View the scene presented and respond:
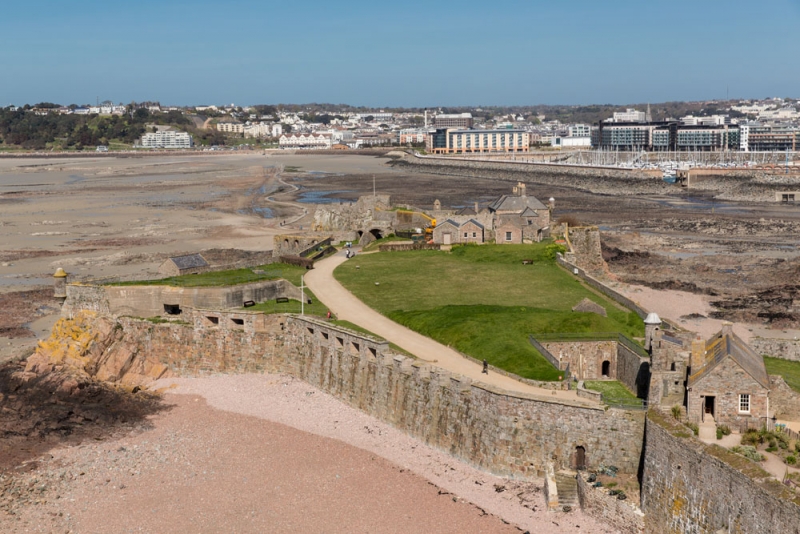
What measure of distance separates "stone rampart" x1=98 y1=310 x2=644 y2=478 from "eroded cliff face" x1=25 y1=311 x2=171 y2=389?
0.47m

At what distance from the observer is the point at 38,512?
25281 millimetres

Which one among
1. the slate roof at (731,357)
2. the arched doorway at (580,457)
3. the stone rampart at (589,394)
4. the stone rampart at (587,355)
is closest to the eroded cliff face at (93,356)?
the stone rampart at (587,355)

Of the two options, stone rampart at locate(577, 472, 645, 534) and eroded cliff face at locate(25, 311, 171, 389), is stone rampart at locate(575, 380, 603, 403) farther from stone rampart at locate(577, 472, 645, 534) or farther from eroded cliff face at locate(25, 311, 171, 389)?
eroded cliff face at locate(25, 311, 171, 389)

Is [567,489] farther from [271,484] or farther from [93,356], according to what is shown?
[93,356]

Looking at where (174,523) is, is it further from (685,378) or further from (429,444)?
(685,378)

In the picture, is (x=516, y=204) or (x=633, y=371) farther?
(x=516, y=204)

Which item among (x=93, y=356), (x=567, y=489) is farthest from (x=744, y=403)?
(x=93, y=356)

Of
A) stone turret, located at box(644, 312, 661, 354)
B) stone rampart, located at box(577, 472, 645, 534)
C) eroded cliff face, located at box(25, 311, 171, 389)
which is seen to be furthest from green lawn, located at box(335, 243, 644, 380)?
eroded cliff face, located at box(25, 311, 171, 389)

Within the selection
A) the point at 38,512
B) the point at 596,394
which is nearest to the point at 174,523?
the point at 38,512

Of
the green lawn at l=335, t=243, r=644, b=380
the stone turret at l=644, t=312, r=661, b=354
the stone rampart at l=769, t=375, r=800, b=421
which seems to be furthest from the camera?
the green lawn at l=335, t=243, r=644, b=380

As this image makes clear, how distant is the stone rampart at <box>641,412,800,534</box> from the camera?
18.0 m

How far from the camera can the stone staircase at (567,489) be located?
78.4 feet

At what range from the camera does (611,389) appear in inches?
1078

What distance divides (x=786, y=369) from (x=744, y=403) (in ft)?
19.2
